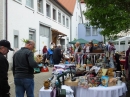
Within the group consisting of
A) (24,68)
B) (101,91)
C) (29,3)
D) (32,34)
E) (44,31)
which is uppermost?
(29,3)

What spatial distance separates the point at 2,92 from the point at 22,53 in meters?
1.42

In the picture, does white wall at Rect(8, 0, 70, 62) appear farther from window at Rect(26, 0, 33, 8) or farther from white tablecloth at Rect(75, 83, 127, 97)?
white tablecloth at Rect(75, 83, 127, 97)

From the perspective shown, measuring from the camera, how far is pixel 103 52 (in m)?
7.34

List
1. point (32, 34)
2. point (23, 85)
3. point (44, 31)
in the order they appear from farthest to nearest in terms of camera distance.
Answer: point (44, 31), point (32, 34), point (23, 85)

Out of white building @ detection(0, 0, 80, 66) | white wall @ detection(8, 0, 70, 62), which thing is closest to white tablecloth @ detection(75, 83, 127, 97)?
white building @ detection(0, 0, 80, 66)

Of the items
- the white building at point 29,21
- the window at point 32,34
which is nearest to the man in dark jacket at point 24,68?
the white building at point 29,21

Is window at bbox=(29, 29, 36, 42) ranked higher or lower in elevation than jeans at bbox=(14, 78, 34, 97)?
higher

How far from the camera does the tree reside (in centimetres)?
819

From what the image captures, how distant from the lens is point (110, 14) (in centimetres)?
852

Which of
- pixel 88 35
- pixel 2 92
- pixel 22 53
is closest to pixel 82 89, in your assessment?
pixel 22 53

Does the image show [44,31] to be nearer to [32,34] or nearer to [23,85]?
[32,34]

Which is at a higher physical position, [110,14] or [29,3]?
[29,3]

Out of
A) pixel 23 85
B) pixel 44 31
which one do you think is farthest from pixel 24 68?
pixel 44 31

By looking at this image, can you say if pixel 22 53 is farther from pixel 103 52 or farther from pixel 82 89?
pixel 103 52
